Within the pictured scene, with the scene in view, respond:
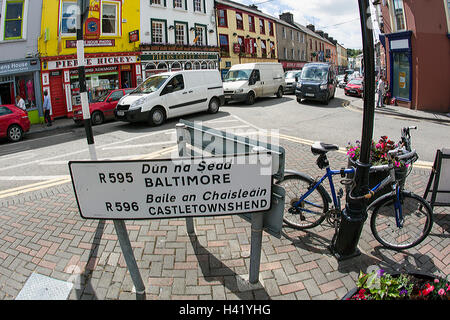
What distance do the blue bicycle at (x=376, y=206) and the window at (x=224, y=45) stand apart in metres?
28.8

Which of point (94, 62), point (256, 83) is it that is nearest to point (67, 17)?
point (94, 62)

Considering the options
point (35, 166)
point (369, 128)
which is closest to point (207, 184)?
point (369, 128)

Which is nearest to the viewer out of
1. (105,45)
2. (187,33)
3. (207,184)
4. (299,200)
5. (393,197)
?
(207,184)

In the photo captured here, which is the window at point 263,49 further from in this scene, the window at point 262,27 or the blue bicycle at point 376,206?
the blue bicycle at point 376,206

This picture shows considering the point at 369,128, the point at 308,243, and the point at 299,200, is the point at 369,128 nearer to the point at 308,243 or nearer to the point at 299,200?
the point at 299,200

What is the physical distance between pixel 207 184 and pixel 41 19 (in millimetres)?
19015

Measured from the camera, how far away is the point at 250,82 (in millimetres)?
16812

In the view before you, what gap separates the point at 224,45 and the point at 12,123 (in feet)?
76.5

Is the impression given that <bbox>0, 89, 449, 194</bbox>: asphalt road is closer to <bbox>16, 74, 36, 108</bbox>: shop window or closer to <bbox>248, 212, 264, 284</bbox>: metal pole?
<bbox>16, 74, 36, 108</bbox>: shop window

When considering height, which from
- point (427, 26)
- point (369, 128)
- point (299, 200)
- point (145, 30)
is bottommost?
point (299, 200)

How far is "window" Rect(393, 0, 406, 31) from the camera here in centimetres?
1548

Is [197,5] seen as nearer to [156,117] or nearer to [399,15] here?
[399,15]

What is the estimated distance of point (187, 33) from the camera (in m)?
26.3

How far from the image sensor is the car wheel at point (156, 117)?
38.1ft
